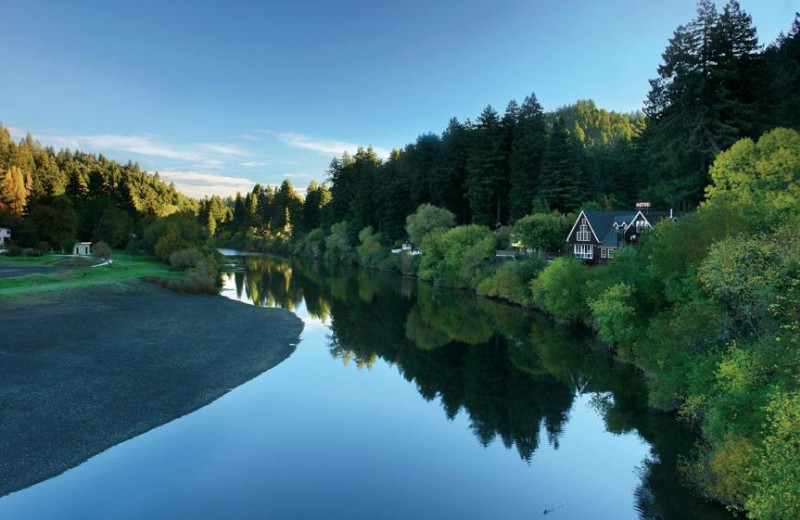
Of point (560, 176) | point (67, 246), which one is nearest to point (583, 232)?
point (560, 176)

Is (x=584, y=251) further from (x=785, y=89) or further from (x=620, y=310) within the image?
(x=620, y=310)

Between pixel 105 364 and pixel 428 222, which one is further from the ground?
pixel 428 222

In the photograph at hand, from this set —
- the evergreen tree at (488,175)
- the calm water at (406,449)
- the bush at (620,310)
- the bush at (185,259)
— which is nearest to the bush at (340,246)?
the evergreen tree at (488,175)

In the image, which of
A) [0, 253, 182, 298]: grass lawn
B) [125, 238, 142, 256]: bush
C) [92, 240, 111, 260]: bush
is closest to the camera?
[0, 253, 182, 298]: grass lawn

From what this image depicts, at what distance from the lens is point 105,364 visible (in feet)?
80.6

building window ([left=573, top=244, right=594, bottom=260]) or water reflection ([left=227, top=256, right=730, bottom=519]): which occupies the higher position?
building window ([left=573, top=244, right=594, bottom=260])

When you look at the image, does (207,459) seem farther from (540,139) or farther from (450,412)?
(540,139)

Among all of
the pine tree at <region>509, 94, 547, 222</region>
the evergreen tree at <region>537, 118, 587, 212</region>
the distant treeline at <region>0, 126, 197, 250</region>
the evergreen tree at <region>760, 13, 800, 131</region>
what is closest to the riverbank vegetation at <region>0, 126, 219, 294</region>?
the distant treeline at <region>0, 126, 197, 250</region>

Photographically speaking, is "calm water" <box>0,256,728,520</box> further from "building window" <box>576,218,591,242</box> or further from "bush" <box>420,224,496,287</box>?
"building window" <box>576,218,591,242</box>

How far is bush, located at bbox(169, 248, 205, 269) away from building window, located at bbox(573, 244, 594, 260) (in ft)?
154

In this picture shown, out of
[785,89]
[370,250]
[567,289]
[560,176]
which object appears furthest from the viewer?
[370,250]

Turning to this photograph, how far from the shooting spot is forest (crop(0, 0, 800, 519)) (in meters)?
14.1

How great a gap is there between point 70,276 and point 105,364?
92.5ft

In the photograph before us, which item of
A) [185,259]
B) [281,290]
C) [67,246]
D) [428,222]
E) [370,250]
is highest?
[428,222]
